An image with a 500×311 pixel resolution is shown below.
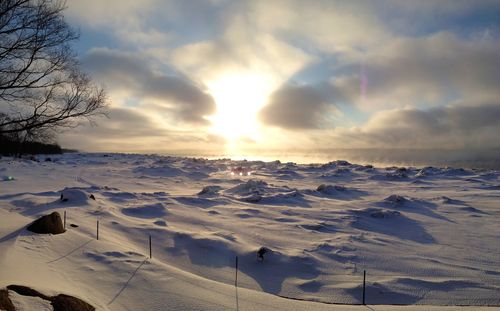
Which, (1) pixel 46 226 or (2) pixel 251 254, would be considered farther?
(2) pixel 251 254

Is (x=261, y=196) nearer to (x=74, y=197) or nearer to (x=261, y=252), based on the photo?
(x=74, y=197)

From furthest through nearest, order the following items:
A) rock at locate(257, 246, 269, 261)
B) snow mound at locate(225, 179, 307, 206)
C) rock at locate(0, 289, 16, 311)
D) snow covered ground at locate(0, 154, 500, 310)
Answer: snow mound at locate(225, 179, 307, 206), rock at locate(257, 246, 269, 261), snow covered ground at locate(0, 154, 500, 310), rock at locate(0, 289, 16, 311)

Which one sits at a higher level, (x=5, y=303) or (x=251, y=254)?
(x=5, y=303)

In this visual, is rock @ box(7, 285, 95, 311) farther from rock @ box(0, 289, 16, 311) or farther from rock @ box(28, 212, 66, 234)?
rock @ box(28, 212, 66, 234)

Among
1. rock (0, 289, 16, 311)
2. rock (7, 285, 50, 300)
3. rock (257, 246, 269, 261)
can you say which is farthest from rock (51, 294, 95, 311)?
rock (257, 246, 269, 261)

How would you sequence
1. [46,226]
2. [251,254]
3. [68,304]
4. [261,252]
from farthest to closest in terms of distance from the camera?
[251,254] → [261,252] → [46,226] → [68,304]

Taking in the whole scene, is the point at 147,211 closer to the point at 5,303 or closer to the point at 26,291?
the point at 26,291

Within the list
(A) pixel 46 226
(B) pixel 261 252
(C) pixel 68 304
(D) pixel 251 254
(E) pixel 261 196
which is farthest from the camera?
(E) pixel 261 196

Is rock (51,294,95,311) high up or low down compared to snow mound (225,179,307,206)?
up

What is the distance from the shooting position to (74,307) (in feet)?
13.4

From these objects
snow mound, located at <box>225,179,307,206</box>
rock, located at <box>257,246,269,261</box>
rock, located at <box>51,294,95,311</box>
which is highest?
rock, located at <box>51,294,95,311</box>

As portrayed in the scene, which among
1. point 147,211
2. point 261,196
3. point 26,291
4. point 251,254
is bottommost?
point 251,254

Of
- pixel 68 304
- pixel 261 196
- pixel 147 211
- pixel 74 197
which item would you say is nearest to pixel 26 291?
pixel 68 304

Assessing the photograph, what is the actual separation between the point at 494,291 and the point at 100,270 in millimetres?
7871
